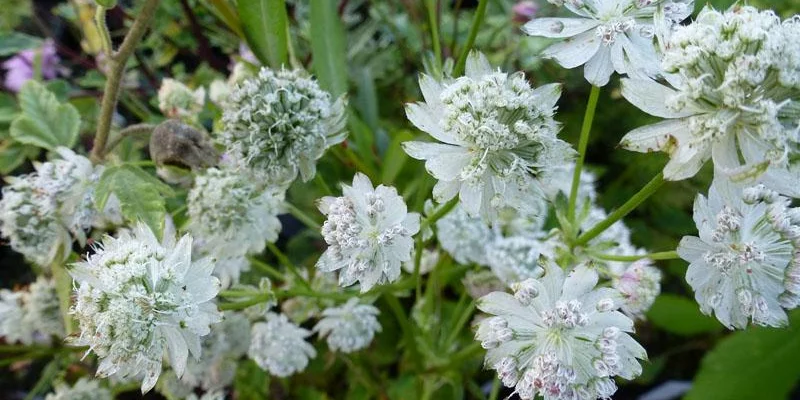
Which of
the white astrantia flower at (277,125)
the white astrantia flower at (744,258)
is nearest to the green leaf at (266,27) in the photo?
the white astrantia flower at (277,125)

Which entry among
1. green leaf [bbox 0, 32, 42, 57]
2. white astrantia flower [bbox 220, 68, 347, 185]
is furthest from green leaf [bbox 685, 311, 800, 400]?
green leaf [bbox 0, 32, 42, 57]

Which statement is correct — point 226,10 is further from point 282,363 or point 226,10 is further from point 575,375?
point 575,375

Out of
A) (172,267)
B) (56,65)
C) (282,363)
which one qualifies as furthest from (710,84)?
(56,65)

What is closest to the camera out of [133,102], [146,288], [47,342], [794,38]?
[794,38]

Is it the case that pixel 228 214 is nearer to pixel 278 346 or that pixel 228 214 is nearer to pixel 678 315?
pixel 278 346

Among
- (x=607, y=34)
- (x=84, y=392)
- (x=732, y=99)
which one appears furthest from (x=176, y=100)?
(x=732, y=99)

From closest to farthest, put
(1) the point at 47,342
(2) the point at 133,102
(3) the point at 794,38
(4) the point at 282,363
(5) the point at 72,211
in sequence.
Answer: (3) the point at 794,38 → (5) the point at 72,211 → (4) the point at 282,363 → (1) the point at 47,342 → (2) the point at 133,102
